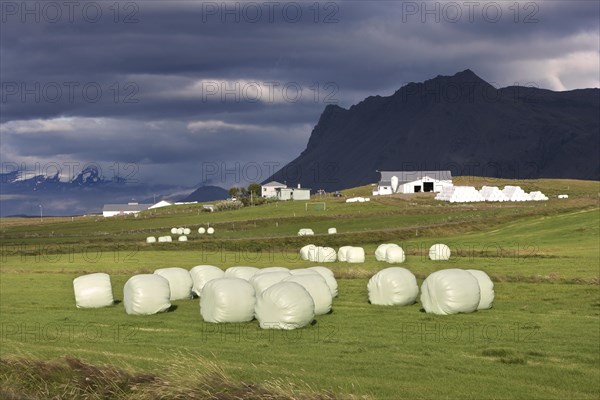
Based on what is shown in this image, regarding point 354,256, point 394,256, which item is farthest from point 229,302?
point 354,256

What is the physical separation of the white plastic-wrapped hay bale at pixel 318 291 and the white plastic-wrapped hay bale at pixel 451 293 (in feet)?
15.6

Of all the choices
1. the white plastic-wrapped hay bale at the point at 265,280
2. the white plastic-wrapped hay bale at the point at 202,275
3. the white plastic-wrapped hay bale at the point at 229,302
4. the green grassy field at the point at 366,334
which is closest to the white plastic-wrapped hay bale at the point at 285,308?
the green grassy field at the point at 366,334

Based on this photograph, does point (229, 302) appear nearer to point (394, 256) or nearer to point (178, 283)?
point (178, 283)

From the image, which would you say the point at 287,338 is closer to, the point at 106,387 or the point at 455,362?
the point at 455,362

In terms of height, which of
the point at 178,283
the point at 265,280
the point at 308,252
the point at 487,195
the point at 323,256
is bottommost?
the point at 178,283

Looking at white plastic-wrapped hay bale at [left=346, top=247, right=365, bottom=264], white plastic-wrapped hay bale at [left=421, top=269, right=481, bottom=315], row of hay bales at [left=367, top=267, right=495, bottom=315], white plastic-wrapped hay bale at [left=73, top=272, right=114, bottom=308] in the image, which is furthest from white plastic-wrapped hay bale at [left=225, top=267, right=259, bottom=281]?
white plastic-wrapped hay bale at [left=346, top=247, right=365, bottom=264]

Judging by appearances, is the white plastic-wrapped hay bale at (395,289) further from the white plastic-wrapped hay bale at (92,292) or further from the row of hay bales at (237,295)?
the white plastic-wrapped hay bale at (92,292)

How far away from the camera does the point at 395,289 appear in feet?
131

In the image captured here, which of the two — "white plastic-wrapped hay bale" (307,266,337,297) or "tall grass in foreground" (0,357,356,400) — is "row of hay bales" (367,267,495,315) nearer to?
"white plastic-wrapped hay bale" (307,266,337,297)

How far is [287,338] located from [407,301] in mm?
11648

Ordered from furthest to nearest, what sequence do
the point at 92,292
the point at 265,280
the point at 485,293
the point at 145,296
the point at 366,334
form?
the point at 92,292 < the point at 145,296 < the point at 485,293 < the point at 265,280 < the point at 366,334

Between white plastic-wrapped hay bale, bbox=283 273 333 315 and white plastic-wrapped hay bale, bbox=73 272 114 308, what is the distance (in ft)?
37.1

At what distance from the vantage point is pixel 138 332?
32375mm

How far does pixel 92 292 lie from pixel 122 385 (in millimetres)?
26934
